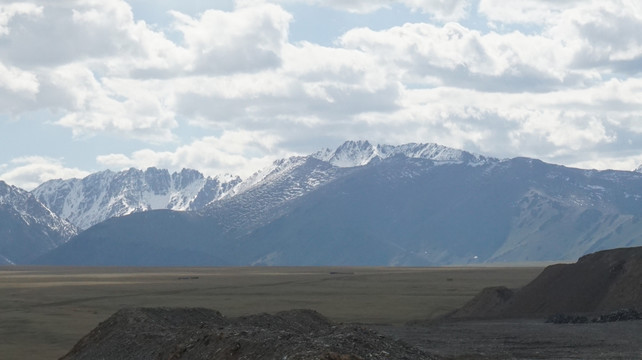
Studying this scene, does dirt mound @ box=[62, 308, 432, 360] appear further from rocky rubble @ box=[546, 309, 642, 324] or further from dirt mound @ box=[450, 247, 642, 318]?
dirt mound @ box=[450, 247, 642, 318]

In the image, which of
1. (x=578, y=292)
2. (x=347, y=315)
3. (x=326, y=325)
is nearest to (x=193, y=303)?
(x=347, y=315)

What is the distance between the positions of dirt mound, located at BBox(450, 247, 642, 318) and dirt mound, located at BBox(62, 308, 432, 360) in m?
38.9

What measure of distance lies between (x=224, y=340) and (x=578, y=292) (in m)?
68.0

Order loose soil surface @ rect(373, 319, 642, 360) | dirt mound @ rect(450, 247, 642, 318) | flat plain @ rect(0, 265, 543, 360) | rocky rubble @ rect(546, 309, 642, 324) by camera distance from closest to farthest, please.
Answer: loose soil surface @ rect(373, 319, 642, 360)
flat plain @ rect(0, 265, 543, 360)
rocky rubble @ rect(546, 309, 642, 324)
dirt mound @ rect(450, 247, 642, 318)

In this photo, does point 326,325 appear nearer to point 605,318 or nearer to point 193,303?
point 605,318

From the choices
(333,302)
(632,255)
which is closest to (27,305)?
(333,302)

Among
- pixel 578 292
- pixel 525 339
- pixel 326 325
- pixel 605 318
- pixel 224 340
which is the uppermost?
pixel 578 292

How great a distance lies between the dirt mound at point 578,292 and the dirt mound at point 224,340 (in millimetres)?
38938

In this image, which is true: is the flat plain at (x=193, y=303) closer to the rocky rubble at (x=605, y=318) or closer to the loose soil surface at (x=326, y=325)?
the loose soil surface at (x=326, y=325)

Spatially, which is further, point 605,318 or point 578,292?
point 578,292

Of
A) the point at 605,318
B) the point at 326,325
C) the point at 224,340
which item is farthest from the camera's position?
the point at 605,318

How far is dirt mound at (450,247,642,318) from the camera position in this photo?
324 feet

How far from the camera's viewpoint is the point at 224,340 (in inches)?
1726

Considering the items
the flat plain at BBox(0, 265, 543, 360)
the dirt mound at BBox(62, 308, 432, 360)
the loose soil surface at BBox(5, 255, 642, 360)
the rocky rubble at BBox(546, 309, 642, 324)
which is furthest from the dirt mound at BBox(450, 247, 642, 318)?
the dirt mound at BBox(62, 308, 432, 360)
